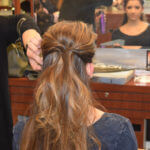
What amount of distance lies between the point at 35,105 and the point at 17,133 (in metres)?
0.14

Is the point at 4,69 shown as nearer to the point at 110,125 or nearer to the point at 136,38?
the point at 110,125

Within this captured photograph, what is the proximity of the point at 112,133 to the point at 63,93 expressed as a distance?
→ 23 cm

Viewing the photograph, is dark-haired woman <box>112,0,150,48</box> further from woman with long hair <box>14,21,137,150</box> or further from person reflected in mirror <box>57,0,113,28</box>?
woman with long hair <box>14,21,137,150</box>

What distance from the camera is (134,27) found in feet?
7.41

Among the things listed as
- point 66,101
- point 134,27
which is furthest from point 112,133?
point 134,27

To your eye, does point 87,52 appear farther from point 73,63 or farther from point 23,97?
point 23,97

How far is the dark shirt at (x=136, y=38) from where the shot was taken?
2.28 m

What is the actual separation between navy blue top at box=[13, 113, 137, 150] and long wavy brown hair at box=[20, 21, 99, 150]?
0.05 meters

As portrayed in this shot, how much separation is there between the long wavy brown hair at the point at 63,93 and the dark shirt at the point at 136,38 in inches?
52.9

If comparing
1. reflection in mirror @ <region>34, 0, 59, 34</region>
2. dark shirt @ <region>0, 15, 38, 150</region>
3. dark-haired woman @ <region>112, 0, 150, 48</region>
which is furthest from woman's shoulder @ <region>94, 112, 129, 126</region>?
reflection in mirror @ <region>34, 0, 59, 34</region>

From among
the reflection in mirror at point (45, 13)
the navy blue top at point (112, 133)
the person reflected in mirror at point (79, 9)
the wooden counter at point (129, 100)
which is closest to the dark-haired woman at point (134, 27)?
the person reflected in mirror at point (79, 9)

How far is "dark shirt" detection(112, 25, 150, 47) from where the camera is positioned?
228 centimetres

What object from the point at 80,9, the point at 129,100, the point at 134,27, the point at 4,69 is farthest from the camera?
the point at 80,9

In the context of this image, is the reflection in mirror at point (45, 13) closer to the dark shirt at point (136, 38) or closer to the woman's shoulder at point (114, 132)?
the dark shirt at point (136, 38)
